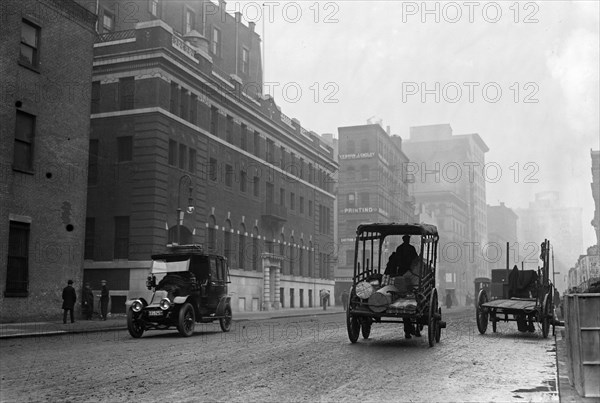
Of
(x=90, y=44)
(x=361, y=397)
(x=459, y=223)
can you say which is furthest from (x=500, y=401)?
(x=459, y=223)

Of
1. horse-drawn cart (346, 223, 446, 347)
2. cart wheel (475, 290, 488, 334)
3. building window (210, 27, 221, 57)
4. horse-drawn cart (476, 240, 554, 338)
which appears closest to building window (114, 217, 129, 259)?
building window (210, 27, 221, 57)

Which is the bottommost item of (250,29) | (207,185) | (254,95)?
(207,185)

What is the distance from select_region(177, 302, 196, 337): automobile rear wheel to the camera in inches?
753

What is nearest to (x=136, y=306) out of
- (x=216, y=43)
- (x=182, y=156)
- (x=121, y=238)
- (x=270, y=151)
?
(x=121, y=238)

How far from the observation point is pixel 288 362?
40.6 ft

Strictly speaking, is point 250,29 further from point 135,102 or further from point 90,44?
point 90,44

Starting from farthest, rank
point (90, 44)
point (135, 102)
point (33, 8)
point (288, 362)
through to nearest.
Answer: point (135, 102), point (90, 44), point (33, 8), point (288, 362)

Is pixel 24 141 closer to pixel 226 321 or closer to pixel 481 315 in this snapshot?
pixel 226 321

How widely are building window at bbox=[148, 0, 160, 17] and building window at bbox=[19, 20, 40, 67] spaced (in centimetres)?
2040

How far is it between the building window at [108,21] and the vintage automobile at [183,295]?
85.5 ft

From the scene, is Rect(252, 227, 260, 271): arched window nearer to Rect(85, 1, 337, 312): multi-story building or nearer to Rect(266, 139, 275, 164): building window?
Rect(85, 1, 337, 312): multi-story building

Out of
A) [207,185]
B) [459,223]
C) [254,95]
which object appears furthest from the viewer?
[459,223]

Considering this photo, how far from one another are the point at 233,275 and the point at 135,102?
13470 millimetres

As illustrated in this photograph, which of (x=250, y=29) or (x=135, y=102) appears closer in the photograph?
(x=135, y=102)
